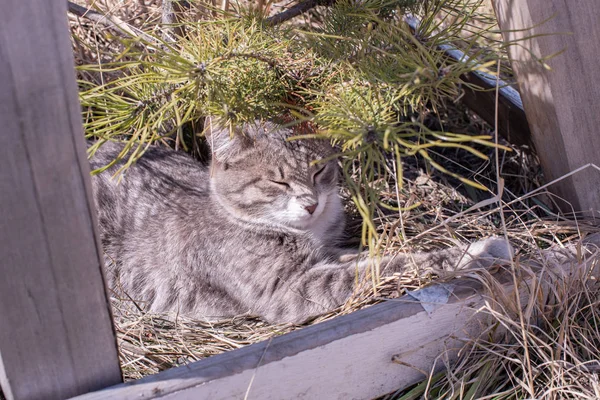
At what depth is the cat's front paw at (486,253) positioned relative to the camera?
5.73ft

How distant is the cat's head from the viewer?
1.99m

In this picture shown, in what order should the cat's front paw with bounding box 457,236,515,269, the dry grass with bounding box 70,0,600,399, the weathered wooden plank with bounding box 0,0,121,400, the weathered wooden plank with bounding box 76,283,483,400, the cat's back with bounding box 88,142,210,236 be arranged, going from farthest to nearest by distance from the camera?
the cat's back with bounding box 88,142,210,236, the cat's front paw with bounding box 457,236,515,269, the dry grass with bounding box 70,0,600,399, the weathered wooden plank with bounding box 76,283,483,400, the weathered wooden plank with bounding box 0,0,121,400

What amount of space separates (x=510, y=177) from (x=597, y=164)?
70cm

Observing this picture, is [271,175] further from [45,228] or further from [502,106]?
[502,106]

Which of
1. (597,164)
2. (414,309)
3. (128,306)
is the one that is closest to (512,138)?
(597,164)

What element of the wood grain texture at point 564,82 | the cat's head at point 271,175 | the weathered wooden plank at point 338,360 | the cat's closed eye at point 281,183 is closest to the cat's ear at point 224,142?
the cat's head at point 271,175

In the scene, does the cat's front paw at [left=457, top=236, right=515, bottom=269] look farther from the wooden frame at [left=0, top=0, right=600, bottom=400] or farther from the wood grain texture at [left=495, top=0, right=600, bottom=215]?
the wood grain texture at [left=495, top=0, right=600, bottom=215]

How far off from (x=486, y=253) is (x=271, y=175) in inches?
29.2

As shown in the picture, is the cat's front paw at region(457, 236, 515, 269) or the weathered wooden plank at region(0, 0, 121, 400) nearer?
the weathered wooden plank at region(0, 0, 121, 400)

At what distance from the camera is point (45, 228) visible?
3.79ft

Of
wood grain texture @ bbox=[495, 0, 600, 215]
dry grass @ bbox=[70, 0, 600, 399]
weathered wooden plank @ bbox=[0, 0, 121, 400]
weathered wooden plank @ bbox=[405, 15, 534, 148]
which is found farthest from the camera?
weathered wooden plank @ bbox=[405, 15, 534, 148]

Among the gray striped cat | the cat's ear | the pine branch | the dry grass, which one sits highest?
the pine branch

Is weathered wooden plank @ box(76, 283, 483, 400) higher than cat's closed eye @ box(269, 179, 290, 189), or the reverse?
cat's closed eye @ box(269, 179, 290, 189)

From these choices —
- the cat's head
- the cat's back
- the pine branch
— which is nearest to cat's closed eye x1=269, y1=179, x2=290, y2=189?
the cat's head
